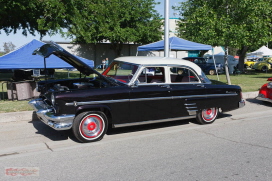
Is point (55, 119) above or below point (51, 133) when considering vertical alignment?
above

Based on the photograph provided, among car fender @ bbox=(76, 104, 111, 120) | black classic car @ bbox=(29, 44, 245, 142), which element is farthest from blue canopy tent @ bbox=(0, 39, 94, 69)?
car fender @ bbox=(76, 104, 111, 120)

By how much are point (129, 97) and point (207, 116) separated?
238 cm

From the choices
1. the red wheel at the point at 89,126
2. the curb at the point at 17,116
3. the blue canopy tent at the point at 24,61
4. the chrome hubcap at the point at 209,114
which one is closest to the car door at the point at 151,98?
the red wheel at the point at 89,126

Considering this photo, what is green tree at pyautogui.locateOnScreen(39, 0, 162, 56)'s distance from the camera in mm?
13659

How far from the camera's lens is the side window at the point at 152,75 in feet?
20.4

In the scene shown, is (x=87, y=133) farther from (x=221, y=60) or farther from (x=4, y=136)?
(x=221, y=60)

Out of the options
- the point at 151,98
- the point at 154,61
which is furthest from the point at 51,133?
the point at 154,61

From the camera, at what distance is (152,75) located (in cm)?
636

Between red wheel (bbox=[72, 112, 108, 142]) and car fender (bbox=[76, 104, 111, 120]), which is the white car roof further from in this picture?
red wheel (bbox=[72, 112, 108, 142])

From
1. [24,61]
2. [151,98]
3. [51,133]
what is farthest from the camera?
[24,61]

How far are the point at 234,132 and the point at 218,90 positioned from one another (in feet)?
3.47

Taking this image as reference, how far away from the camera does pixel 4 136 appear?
6109 millimetres

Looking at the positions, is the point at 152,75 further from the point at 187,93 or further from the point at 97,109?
the point at 97,109

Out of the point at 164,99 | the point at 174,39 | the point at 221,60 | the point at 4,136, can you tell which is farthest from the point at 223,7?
the point at 221,60
